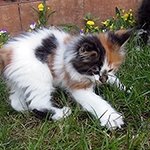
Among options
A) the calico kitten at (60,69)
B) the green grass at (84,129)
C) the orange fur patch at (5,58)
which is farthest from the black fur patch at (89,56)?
the orange fur patch at (5,58)

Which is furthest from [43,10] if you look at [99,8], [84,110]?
[84,110]

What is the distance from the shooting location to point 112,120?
1727 mm

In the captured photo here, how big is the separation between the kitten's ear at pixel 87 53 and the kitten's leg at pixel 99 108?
0.37 metres

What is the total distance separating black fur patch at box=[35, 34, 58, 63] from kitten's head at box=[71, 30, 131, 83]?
350mm

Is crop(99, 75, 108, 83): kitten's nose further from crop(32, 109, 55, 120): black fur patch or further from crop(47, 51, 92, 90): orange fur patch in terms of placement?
crop(32, 109, 55, 120): black fur patch

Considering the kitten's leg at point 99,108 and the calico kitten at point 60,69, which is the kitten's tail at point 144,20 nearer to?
the calico kitten at point 60,69

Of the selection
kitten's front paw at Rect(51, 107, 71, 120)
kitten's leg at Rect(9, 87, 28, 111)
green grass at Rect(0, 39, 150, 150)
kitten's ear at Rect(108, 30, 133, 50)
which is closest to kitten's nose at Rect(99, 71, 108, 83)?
green grass at Rect(0, 39, 150, 150)

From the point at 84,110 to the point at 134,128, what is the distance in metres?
0.48

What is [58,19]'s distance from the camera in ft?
12.3

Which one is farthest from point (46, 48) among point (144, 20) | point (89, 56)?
point (144, 20)

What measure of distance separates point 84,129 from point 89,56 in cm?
69

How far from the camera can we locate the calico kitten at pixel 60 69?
1959 millimetres

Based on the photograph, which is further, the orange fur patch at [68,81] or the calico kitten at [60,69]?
the orange fur patch at [68,81]

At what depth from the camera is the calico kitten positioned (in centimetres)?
196
